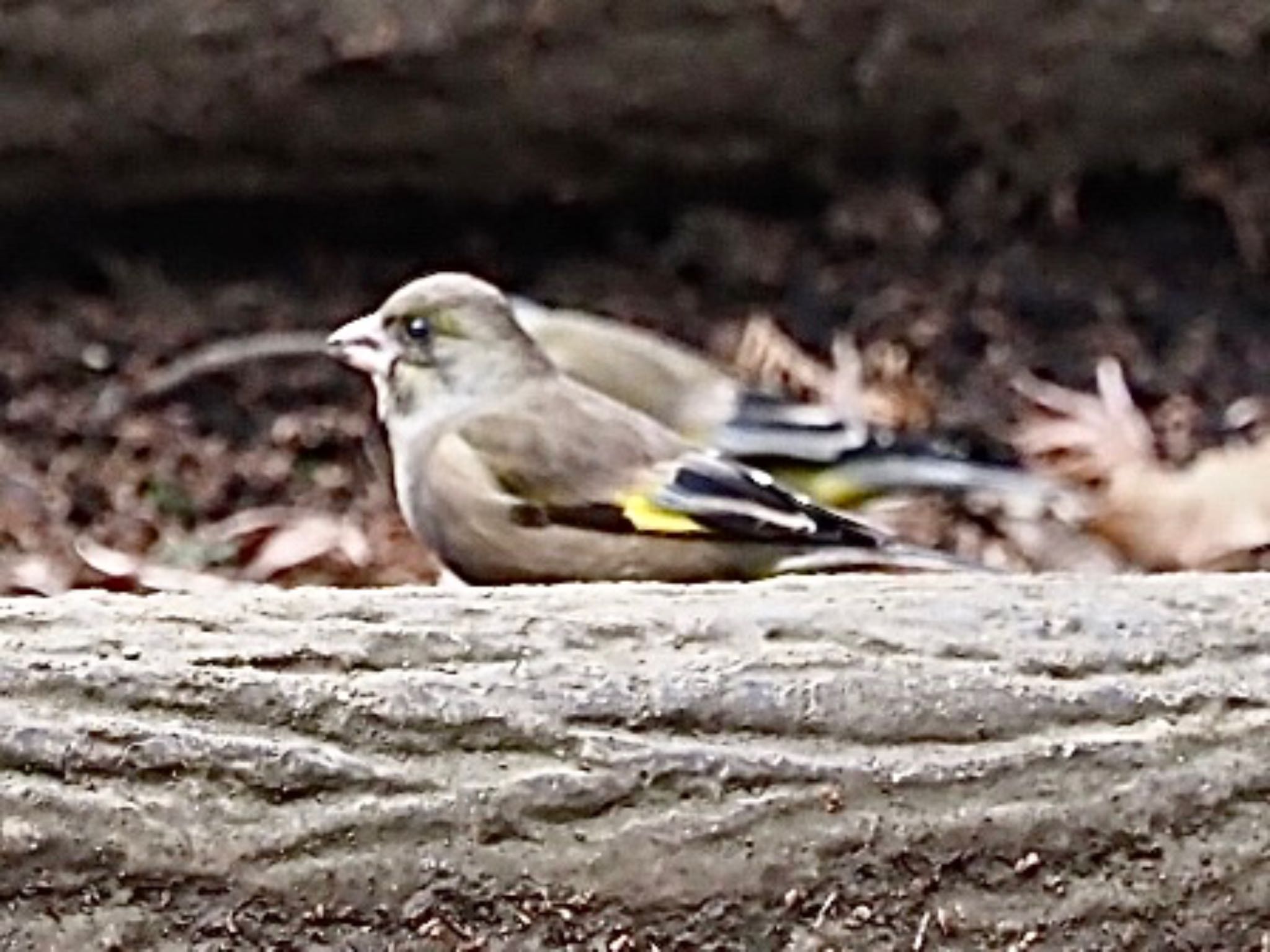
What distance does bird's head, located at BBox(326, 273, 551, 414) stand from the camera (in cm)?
357

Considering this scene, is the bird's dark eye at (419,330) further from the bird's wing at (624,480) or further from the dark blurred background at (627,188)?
the dark blurred background at (627,188)

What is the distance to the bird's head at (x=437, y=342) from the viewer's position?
141 inches

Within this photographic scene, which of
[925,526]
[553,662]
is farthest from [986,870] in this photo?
[925,526]

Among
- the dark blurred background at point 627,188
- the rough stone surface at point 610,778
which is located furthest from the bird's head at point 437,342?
the rough stone surface at point 610,778

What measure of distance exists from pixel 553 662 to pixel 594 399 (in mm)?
1309

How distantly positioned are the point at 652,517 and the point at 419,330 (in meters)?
0.57

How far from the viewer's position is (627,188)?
16.1 feet

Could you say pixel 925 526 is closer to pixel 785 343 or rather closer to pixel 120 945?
pixel 785 343

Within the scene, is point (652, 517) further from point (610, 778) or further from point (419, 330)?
point (610, 778)

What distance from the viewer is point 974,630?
2.27 meters

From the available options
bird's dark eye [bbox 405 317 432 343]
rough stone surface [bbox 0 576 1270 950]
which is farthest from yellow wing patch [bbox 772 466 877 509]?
rough stone surface [bbox 0 576 1270 950]

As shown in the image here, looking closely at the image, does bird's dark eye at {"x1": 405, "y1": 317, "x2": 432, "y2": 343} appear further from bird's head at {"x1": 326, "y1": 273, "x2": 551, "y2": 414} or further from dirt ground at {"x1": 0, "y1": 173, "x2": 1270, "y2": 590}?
dirt ground at {"x1": 0, "y1": 173, "x2": 1270, "y2": 590}

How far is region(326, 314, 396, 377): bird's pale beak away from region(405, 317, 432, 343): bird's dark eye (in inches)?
1.1

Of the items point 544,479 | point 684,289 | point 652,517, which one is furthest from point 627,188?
point 652,517
